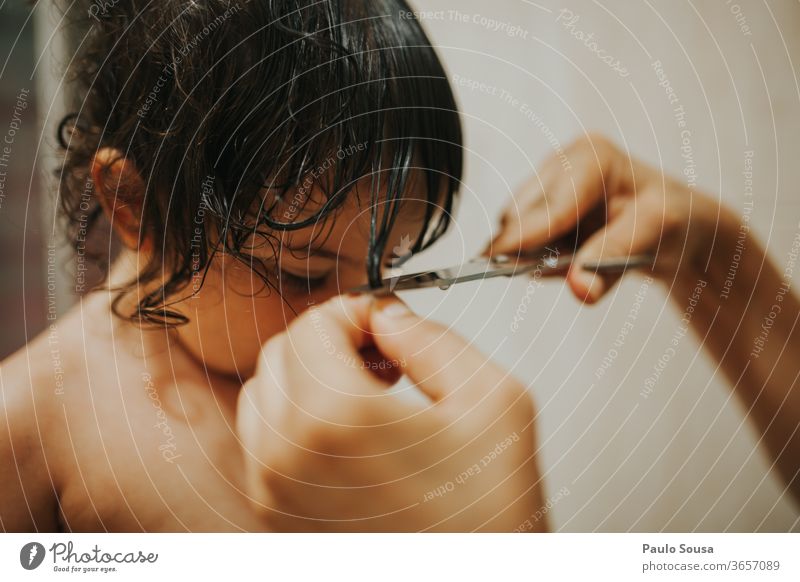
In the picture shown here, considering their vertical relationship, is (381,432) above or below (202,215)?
below

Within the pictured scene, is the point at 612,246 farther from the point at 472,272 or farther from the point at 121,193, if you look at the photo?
the point at 121,193

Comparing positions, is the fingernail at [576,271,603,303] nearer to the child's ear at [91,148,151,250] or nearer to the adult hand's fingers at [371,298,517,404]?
the adult hand's fingers at [371,298,517,404]

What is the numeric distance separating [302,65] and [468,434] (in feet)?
0.87

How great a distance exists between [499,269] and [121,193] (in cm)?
26

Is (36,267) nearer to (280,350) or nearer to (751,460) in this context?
(280,350)

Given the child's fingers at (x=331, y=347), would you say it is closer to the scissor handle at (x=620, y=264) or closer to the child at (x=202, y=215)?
the child at (x=202, y=215)

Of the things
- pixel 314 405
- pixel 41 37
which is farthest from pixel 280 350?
pixel 41 37

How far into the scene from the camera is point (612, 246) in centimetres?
35

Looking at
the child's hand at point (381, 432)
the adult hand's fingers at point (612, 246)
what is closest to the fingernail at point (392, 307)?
the child's hand at point (381, 432)


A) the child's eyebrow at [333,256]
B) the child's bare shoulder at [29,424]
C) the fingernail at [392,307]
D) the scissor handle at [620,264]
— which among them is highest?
the scissor handle at [620,264]

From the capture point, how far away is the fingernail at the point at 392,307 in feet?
1.14

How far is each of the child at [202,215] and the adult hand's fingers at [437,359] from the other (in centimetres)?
4

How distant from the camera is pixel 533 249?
35 centimetres

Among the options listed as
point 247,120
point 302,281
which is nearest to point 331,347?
point 302,281
